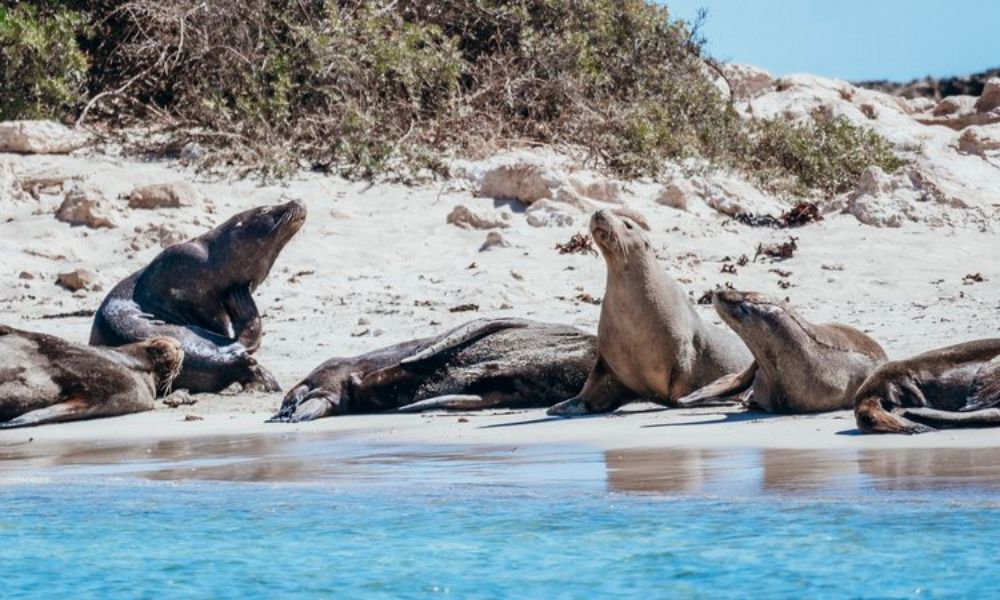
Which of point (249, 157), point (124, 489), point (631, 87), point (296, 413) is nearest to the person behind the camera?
point (124, 489)

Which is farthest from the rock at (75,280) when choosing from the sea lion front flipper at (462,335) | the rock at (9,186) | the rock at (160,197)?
the sea lion front flipper at (462,335)

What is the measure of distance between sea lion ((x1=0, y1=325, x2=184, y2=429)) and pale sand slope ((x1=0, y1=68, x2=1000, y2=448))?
0.13m

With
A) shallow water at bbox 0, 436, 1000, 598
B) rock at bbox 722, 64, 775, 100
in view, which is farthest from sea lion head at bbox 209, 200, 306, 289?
rock at bbox 722, 64, 775, 100

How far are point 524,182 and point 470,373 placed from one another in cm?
545

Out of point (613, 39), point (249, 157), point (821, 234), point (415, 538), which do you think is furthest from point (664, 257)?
Answer: point (415, 538)

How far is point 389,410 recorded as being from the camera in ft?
34.6

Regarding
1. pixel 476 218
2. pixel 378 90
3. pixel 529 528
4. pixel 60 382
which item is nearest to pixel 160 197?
pixel 476 218

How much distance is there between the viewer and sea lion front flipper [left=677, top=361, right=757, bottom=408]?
945cm

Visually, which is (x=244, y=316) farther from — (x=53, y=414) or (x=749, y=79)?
(x=749, y=79)

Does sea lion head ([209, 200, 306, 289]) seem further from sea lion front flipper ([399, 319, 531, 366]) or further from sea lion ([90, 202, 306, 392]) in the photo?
sea lion front flipper ([399, 319, 531, 366])

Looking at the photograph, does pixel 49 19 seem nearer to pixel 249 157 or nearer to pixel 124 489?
pixel 249 157

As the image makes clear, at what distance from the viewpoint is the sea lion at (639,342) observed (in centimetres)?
974

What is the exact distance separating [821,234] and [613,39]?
17.6ft

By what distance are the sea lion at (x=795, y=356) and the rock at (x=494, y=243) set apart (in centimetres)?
538
